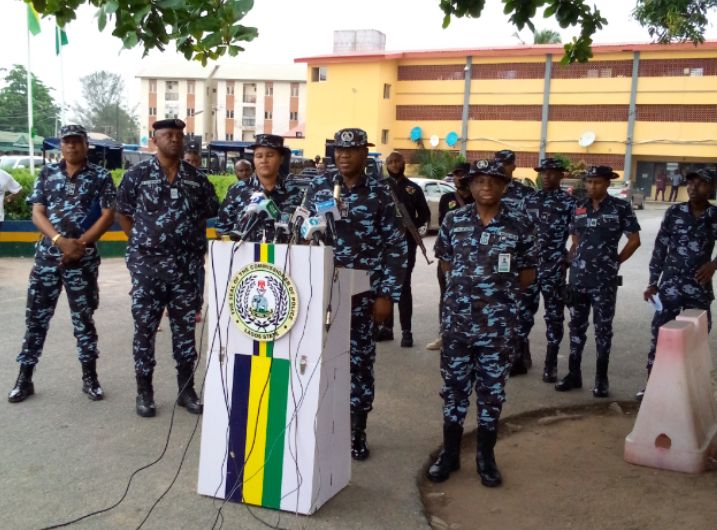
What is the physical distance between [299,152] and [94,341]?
42801 millimetres

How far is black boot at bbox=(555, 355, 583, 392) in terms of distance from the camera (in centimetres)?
595

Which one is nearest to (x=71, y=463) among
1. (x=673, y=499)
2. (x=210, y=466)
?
(x=210, y=466)

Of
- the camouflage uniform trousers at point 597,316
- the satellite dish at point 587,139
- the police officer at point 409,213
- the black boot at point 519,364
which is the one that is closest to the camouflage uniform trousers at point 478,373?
the camouflage uniform trousers at point 597,316

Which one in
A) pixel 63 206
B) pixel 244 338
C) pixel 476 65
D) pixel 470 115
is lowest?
pixel 244 338

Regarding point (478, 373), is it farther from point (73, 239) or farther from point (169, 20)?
point (73, 239)

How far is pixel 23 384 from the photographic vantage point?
521 centimetres

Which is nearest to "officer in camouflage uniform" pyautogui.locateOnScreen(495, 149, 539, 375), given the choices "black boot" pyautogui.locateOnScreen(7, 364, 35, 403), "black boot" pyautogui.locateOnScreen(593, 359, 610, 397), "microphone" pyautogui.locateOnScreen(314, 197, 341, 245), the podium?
"black boot" pyautogui.locateOnScreen(593, 359, 610, 397)

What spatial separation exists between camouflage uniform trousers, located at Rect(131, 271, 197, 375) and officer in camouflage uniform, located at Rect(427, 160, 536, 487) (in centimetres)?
183

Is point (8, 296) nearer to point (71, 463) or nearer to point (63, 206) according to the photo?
point (63, 206)

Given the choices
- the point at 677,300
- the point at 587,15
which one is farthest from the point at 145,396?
the point at 587,15

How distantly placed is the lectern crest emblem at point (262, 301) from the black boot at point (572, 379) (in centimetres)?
328

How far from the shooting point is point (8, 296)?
28.7 feet

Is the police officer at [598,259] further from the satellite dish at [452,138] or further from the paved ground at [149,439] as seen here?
the satellite dish at [452,138]

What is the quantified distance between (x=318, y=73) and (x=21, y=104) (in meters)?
42.9
